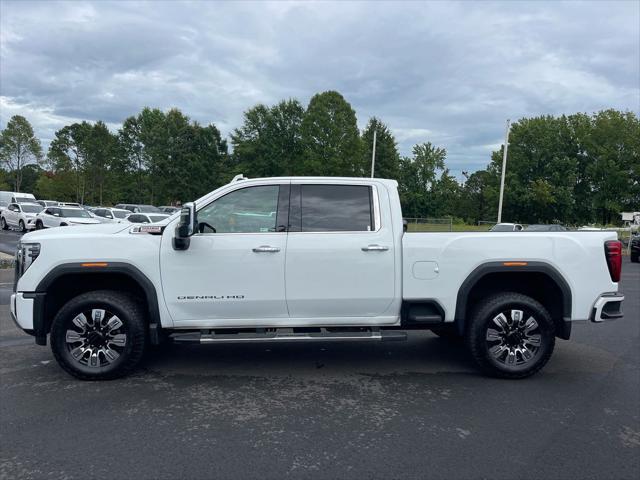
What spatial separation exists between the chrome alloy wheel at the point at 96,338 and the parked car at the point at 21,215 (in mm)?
26718

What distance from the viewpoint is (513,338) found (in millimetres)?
5168

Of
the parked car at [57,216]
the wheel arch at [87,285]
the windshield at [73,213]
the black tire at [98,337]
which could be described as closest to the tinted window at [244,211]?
the wheel arch at [87,285]

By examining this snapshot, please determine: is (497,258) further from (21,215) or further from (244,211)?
(21,215)

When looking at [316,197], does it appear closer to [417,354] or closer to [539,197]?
[417,354]

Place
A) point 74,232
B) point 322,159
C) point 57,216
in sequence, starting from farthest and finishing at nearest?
point 322,159 → point 57,216 → point 74,232

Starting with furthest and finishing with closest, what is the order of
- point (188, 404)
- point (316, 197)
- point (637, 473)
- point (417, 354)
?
point (417, 354) → point (316, 197) → point (188, 404) → point (637, 473)

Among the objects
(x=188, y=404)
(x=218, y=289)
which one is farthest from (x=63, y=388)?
(x=218, y=289)

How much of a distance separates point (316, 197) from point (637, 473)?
3.43 meters

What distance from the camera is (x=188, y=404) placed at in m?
4.42

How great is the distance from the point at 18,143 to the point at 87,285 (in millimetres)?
89524

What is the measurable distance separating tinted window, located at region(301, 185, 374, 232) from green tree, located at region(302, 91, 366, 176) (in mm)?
46791

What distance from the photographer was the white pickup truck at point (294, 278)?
4.86m

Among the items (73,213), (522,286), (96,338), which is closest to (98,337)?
(96,338)

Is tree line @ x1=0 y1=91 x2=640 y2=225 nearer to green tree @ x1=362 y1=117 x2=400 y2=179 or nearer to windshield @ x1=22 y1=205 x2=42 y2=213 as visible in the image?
green tree @ x1=362 y1=117 x2=400 y2=179
